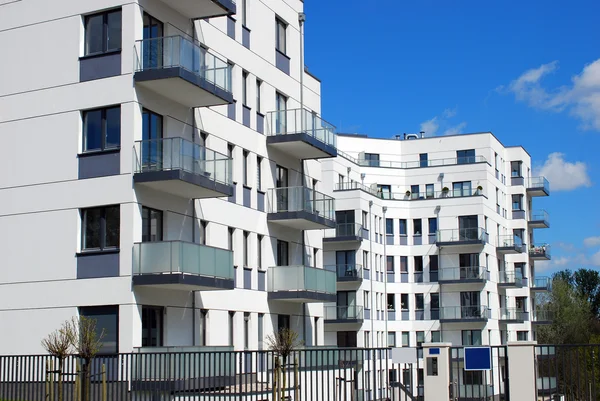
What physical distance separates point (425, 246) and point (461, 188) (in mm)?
5986

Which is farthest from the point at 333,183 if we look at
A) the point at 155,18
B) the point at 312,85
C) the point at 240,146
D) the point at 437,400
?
the point at 437,400

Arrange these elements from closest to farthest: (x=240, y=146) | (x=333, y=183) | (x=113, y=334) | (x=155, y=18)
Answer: (x=113, y=334) → (x=155, y=18) → (x=240, y=146) → (x=333, y=183)

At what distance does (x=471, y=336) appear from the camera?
227 ft

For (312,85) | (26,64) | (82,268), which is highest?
(312,85)

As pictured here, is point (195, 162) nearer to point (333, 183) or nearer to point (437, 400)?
point (437, 400)

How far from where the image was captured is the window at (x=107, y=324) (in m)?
28.1

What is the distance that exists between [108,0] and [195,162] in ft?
19.3

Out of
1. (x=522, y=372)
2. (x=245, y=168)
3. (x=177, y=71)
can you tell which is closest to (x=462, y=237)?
(x=245, y=168)

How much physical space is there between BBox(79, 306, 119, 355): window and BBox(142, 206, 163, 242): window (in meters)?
2.54

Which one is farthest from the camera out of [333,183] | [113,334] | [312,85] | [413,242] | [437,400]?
[413,242]

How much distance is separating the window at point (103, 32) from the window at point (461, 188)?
154 feet

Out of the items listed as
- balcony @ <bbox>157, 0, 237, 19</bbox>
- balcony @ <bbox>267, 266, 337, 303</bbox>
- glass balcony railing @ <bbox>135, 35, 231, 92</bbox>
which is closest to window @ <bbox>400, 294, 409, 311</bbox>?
balcony @ <bbox>267, 266, 337, 303</bbox>

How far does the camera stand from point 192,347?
2884 cm

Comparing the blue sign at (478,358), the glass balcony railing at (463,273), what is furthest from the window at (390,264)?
the blue sign at (478,358)
